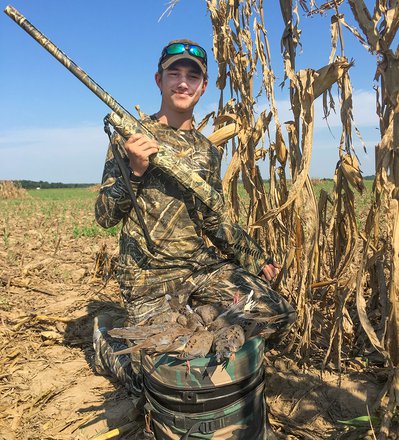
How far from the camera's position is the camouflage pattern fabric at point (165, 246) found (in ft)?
8.99

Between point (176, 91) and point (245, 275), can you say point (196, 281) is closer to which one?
point (245, 275)

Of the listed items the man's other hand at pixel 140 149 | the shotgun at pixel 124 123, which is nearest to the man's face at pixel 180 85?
the shotgun at pixel 124 123

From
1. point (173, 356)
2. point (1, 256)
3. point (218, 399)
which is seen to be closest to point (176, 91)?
point (173, 356)

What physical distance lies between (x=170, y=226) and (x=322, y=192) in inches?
39.0

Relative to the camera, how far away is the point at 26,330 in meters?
3.71

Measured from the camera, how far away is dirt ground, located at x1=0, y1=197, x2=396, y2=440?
2379 mm

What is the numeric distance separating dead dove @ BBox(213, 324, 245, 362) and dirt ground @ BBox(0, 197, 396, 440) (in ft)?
2.43

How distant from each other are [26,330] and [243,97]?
2572 mm

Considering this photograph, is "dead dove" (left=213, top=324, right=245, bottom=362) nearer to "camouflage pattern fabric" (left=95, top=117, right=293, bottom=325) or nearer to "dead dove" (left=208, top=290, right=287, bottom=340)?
"dead dove" (left=208, top=290, right=287, bottom=340)

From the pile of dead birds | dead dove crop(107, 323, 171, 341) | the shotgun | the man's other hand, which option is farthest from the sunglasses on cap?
dead dove crop(107, 323, 171, 341)

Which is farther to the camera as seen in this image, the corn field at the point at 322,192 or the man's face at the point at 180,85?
the man's face at the point at 180,85

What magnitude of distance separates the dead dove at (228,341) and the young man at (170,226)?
689mm

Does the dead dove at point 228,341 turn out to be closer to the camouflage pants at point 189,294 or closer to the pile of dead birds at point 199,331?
the pile of dead birds at point 199,331

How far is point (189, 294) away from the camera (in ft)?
9.16
